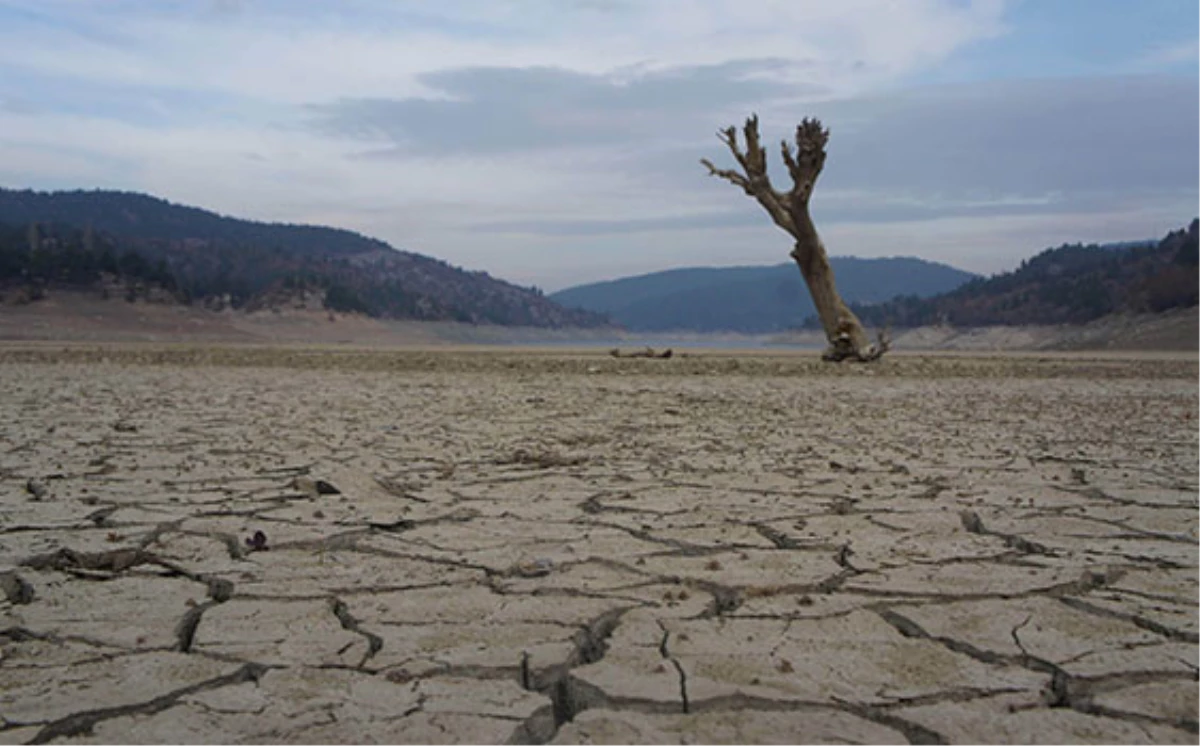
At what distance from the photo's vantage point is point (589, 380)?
477 inches

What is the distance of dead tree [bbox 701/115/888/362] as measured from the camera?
1575 centimetres

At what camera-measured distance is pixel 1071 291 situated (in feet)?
139

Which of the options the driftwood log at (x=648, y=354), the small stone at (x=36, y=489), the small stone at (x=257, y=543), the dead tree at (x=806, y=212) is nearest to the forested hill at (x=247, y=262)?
the driftwood log at (x=648, y=354)

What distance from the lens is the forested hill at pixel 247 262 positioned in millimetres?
49250

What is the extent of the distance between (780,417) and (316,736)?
6.13 meters

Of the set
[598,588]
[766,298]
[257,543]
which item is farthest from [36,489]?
[766,298]

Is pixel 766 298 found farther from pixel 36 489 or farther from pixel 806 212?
pixel 36 489

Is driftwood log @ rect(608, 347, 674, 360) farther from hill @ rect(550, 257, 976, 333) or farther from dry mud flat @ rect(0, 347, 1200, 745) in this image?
hill @ rect(550, 257, 976, 333)

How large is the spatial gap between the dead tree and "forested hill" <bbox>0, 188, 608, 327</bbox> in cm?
3146

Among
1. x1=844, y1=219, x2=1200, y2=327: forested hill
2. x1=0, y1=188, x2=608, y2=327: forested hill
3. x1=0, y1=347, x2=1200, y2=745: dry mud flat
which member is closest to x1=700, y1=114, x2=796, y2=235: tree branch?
x1=0, y1=347, x2=1200, y2=745: dry mud flat

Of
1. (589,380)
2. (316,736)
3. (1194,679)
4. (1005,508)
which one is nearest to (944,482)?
(1005,508)

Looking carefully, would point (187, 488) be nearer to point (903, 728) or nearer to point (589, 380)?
point (903, 728)

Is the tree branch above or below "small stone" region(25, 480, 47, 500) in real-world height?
above

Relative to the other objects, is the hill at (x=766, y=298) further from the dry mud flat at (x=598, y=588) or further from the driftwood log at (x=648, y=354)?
the dry mud flat at (x=598, y=588)
